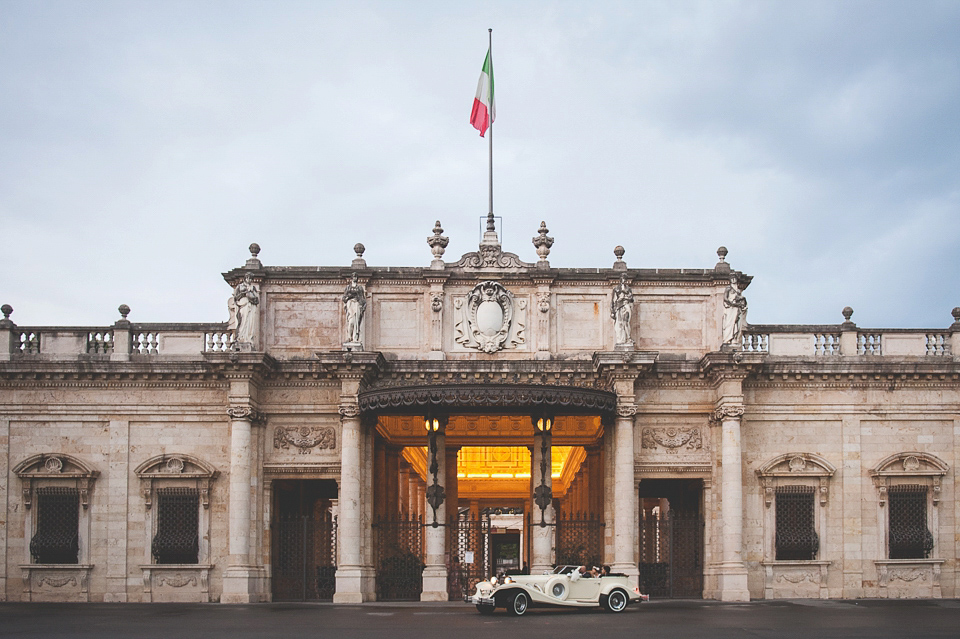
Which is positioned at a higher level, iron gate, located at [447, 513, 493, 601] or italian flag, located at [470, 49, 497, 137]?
italian flag, located at [470, 49, 497, 137]

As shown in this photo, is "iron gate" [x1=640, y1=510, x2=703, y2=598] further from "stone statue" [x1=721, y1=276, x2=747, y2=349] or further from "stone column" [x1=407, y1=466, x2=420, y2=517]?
"stone column" [x1=407, y1=466, x2=420, y2=517]

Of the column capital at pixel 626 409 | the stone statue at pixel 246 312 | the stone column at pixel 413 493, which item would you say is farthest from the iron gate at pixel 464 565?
the stone column at pixel 413 493

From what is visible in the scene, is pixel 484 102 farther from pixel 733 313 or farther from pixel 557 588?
pixel 557 588

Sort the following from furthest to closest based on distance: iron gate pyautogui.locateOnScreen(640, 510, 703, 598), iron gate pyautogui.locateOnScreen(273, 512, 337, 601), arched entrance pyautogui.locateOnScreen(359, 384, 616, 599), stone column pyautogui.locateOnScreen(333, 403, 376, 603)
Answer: iron gate pyautogui.locateOnScreen(273, 512, 337, 601) < iron gate pyautogui.locateOnScreen(640, 510, 703, 598) < stone column pyautogui.locateOnScreen(333, 403, 376, 603) < arched entrance pyautogui.locateOnScreen(359, 384, 616, 599)

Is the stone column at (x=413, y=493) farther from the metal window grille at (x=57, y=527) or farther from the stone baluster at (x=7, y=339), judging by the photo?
the stone baluster at (x=7, y=339)

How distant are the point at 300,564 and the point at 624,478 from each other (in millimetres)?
10226

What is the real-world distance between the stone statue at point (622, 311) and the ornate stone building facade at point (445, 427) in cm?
7

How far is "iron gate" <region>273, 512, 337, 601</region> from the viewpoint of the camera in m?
33.0

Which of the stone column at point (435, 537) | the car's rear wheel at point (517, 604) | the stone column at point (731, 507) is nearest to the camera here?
the car's rear wheel at point (517, 604)

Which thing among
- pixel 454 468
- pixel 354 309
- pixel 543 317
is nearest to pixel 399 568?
pixel 454 468

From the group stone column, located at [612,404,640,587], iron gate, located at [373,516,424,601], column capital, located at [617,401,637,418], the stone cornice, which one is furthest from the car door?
iron gate, located at [373,516,424,601]

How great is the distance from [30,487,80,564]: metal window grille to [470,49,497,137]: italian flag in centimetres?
1651

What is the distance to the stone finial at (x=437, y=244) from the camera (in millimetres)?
33594

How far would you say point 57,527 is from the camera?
32469 mm
